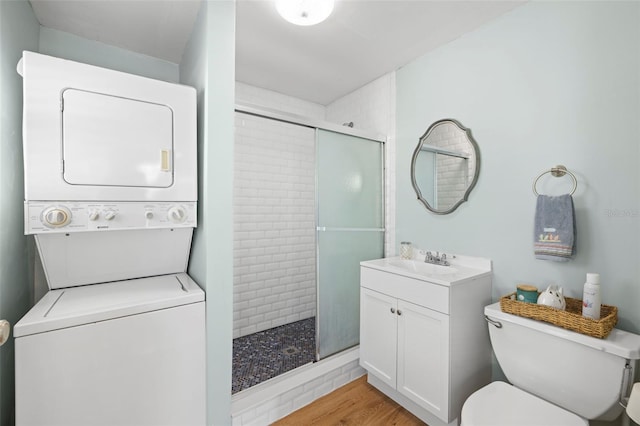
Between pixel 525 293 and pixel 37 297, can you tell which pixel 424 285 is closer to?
pixel 525 293

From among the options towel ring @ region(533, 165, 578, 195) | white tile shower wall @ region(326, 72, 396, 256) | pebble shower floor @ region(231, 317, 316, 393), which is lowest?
pebble shower floor @ region(231, 317, 316, 393)

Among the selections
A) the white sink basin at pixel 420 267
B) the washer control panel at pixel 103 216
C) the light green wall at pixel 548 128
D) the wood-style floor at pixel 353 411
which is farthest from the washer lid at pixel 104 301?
the light green wall at pixel 548 128

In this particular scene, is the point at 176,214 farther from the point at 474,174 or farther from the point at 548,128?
the point at 548,128

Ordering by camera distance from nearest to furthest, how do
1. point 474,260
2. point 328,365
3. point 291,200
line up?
point 474,260, point 328,365, point 291,200

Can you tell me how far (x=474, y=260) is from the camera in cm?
199

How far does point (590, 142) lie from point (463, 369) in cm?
143

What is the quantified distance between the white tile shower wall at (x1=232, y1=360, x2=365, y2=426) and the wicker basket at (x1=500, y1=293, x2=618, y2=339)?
1.26m

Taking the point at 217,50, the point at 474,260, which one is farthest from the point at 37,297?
the point at 474,260

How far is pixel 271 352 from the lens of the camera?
8.43ft

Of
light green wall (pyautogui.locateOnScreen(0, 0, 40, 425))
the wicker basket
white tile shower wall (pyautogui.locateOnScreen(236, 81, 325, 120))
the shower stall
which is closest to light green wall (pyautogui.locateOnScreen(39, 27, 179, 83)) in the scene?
light green wall (pyautogui.locateOnScreen(0, 0, 40, 425))

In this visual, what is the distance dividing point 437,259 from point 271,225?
1713mm

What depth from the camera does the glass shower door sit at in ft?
7.57

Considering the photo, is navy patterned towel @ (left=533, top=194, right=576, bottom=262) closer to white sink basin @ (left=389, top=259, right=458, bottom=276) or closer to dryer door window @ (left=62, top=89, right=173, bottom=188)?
white sink basin @ (left=389, top=259, right=458, bottom=276)

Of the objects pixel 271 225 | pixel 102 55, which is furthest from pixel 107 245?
pixel 271 225
